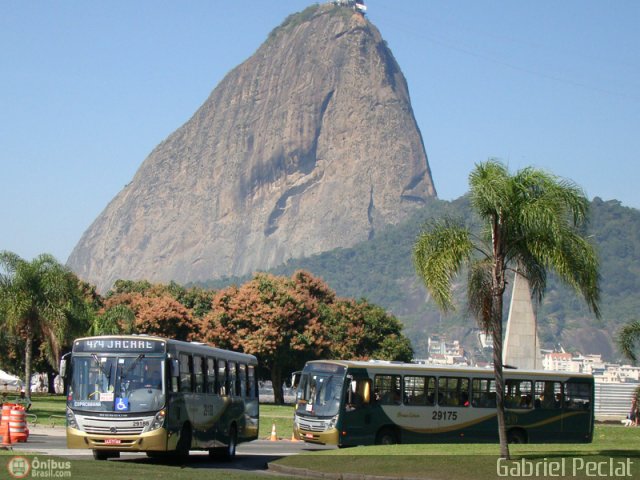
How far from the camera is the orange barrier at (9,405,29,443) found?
28.6 metres

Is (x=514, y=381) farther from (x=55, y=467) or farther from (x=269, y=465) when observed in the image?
(x=55, y=467)

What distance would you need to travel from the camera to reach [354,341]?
8144 cm

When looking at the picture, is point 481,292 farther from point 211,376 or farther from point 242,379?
point 242,379

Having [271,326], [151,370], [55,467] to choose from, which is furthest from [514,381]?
[271,326]

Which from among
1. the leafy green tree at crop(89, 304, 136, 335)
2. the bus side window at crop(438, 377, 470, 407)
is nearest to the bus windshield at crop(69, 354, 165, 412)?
the bus side window at crop(438, 377, 470, 407)

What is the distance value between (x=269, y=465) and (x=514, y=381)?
12.7 meters

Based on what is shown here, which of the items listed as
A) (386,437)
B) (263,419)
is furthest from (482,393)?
(263,419)

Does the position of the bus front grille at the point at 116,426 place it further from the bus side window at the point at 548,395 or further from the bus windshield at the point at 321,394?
the bus side window at the point at 548,395

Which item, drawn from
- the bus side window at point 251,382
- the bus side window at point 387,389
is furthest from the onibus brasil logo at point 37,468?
the bus side window at point 387,389

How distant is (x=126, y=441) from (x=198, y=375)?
3205mm

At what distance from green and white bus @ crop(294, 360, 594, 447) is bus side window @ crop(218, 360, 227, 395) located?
197 inches

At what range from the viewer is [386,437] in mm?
33594

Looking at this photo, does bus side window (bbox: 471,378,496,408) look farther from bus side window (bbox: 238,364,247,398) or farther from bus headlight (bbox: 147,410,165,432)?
bus headlight (bbox: 147,410,165,432)

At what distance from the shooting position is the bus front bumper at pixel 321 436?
32094mm
